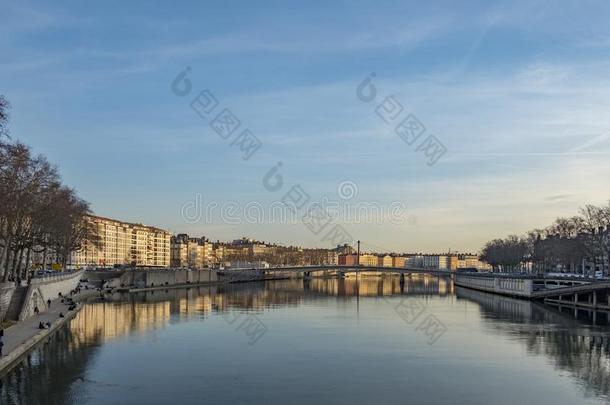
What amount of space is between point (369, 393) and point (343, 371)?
184 inches

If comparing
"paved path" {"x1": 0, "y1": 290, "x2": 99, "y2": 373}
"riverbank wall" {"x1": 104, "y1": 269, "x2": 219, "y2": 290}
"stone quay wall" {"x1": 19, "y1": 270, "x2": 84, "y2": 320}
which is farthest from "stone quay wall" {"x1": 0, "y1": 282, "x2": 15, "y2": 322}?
"riverbank wall" {"x1": 104, "y1": 269, "x2": 219, "y2": 290}

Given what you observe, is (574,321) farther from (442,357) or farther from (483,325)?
(442,357)

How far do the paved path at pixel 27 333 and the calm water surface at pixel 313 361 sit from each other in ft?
2.28

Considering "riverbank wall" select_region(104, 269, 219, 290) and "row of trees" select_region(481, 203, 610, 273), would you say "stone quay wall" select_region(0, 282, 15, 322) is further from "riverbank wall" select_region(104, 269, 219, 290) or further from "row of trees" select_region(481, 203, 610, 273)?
"row of trees" select_region(481, 203, 610, 273)

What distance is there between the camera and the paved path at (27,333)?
102ft

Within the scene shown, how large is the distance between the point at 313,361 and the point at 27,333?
16650mm

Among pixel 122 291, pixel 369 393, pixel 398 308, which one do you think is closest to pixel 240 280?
pixel 122 291

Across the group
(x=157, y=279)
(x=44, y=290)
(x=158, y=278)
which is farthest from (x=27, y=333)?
(x=158, y=278)

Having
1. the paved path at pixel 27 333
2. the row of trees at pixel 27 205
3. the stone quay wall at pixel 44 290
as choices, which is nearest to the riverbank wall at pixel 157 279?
the stone quay wall at pixel 44 290

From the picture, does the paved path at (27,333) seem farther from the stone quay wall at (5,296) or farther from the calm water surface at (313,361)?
the stone quay wall at (5,296)

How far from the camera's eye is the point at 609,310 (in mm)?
67875

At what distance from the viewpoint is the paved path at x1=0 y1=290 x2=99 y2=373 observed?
31.2 meters

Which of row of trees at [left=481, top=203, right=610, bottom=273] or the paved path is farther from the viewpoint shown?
row of trees at [left=481, top=203, right=610, bottom=273]

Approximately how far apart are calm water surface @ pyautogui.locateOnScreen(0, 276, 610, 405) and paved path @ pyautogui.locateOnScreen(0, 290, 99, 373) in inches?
27.3
